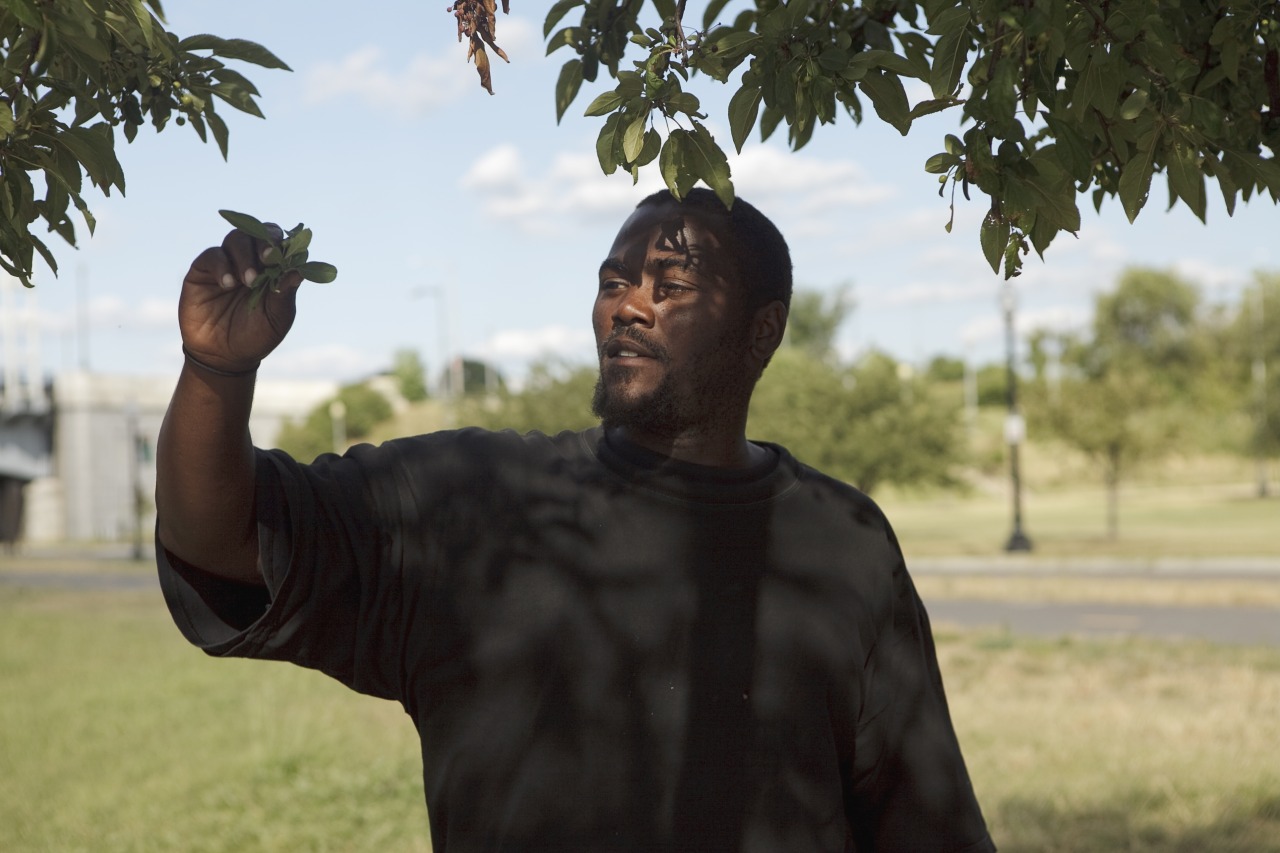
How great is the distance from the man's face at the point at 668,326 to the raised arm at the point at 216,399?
708mm

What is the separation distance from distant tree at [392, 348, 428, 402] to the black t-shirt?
94.9 metres

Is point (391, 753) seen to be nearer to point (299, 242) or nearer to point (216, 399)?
point (216, 399)

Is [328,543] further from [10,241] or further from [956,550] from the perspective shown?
[956,550]

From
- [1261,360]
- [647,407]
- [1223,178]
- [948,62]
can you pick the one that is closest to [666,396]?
[647,407]

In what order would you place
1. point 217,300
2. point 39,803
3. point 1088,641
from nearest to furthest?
point 217,300, point 39,803, point 1088,641

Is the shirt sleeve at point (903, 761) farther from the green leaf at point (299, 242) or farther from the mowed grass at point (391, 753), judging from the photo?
the mowed grass at point (391, 753)

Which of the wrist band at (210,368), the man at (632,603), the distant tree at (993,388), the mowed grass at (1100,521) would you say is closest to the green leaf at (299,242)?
the wrist band at (210,368)

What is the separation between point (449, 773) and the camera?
2207 mm

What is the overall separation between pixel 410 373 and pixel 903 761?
4153 inches

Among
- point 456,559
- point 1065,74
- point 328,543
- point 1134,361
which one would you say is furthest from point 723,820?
point 1134,361

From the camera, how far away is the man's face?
7.88ft

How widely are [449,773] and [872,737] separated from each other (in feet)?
2.48

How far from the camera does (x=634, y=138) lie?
2.04 metres

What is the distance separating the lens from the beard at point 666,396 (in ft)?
7.86
